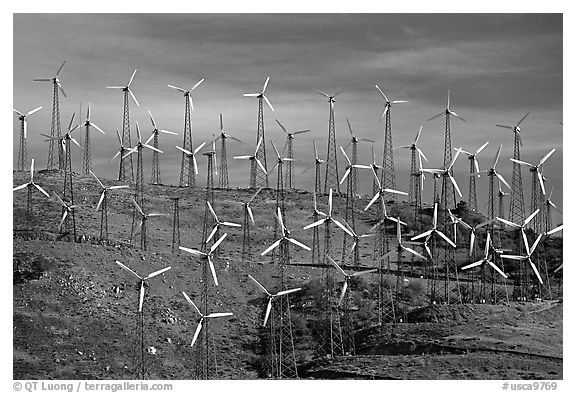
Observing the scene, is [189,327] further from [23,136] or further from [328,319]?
[23,136]

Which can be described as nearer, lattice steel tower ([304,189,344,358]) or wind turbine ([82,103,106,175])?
lattice steel tower ([304,189,344,358])

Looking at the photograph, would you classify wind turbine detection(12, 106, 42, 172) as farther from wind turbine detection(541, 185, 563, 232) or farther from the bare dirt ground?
wind turbine detection(541, 185, 563, 232)

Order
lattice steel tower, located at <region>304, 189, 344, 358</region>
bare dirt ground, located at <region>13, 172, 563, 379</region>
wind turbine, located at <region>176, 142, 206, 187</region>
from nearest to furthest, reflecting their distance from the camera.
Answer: bare dirt ground, located at <region>13, 172, 563, 379</region> → lattice steel tower, located at <region>304, 189, 344, 358</region> → wind turbine, located at <region>176, 142, 206, 187</region>

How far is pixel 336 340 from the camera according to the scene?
10638cm

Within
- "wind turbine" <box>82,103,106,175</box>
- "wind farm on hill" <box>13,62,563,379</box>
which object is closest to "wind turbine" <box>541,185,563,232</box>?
"wind farm on hill" <box>13,62,563,379</box>

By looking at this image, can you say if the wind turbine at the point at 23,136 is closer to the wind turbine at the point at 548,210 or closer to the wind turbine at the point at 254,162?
the wind turbine at the point at 254,162

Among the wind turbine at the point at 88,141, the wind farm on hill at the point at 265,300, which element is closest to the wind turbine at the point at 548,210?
the wind farm on hill at the point at 265,300

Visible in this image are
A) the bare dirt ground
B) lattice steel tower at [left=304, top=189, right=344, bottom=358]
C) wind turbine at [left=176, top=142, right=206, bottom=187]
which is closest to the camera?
the bare dirt ground

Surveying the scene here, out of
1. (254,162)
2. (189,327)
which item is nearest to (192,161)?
(254,162)

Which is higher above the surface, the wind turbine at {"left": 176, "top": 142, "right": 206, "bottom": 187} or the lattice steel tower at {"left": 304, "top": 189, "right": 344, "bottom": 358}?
the wind turbine at {"left": 176, "top": 142, "right": 206, "bottom": 187}

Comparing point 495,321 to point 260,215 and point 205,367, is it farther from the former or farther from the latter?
point 260,215

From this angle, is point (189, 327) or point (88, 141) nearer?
point (189, 327)

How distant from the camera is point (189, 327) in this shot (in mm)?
107562

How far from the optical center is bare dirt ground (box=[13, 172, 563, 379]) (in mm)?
91188
